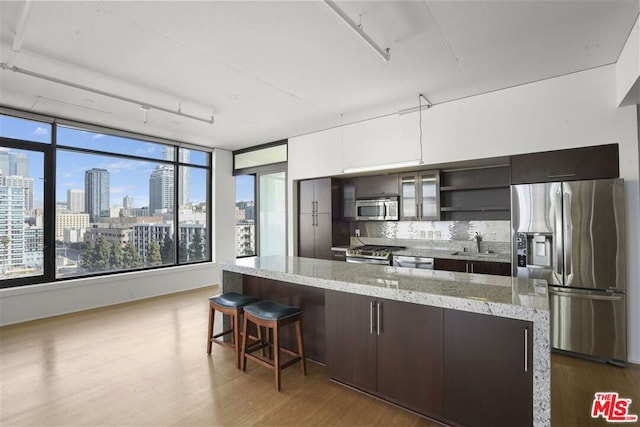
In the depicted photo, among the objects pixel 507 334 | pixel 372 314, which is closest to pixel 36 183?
pixel 372 314

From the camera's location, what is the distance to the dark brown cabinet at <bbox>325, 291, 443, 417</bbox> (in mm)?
2088

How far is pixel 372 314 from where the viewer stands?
91.7 inches

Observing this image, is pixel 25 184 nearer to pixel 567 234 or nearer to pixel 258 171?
pixel 258 171

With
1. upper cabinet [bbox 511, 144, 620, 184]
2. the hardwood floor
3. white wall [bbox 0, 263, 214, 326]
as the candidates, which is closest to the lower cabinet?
the hardwood floor

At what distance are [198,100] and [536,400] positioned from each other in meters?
4.32

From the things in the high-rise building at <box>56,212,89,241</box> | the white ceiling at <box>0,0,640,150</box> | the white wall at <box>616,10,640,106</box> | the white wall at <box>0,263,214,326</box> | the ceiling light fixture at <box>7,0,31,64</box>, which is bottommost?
the white wall at <box>0,263,214,326</box>

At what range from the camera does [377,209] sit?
201 inches

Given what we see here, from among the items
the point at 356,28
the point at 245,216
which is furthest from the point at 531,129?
the point at 245,216

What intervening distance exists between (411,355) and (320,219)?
354cm

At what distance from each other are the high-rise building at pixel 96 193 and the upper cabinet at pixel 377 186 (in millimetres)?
4188

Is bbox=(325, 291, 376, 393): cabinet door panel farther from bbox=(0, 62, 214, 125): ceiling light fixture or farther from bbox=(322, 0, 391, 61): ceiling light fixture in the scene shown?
bbox=(0, 62, 214, 125): ceiling light fixture

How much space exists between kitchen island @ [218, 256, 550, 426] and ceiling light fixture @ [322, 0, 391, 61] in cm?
185

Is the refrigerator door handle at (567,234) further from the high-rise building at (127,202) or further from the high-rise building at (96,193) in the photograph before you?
the high-rise building at (96,193)

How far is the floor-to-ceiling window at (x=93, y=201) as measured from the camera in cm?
433
